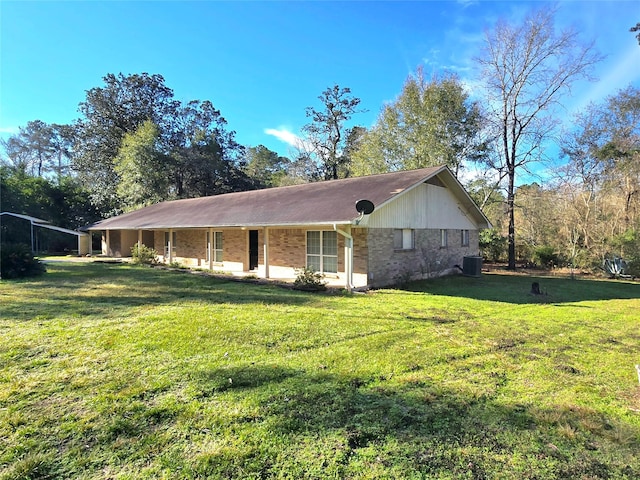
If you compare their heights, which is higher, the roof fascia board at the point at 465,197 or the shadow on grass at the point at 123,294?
the roof fascia board at the point at 465,197

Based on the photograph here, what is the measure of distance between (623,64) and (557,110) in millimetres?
3389

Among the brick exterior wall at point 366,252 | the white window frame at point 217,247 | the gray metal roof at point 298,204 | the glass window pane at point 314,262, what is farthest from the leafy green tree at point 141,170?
the glass window pane at point 314,262

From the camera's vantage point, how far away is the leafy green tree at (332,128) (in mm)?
35406

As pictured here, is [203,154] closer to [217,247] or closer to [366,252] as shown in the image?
[217,247]

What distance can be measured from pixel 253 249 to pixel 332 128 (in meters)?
23.7

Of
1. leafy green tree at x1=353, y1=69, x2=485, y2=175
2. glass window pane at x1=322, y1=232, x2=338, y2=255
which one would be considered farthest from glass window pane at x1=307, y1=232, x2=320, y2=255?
leafy green tree at x1=353, y1=69, x2=485, y2=175

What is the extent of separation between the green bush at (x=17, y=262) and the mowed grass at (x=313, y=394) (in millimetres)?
6684

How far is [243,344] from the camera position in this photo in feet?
17.7

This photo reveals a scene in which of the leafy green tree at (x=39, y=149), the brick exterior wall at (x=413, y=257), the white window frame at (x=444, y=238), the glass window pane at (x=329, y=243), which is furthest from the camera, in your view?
the leafy green tree at (x=39, y=149)

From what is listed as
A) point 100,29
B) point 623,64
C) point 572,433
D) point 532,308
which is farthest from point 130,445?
point 623,64

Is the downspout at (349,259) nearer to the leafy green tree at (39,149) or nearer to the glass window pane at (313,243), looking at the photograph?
the glass window pane at (313,243)

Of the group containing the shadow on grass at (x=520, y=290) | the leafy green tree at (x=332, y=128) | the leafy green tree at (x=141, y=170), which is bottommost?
the shadow on grass at (x=520, y=290)

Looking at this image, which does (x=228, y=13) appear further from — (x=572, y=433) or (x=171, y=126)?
(x=171, y=126)

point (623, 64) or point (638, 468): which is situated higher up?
point (623, 64)
